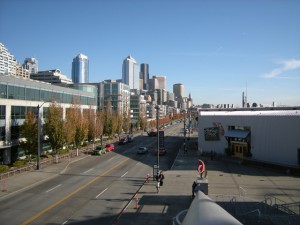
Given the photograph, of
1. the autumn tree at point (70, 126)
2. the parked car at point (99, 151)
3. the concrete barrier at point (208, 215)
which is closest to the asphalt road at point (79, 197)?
the autumn tree at point (70, 126)

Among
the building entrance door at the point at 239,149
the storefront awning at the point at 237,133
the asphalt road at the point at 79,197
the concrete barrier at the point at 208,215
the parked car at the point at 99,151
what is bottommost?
the asphalt road at the point at 79,197

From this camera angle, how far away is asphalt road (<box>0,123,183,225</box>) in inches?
790

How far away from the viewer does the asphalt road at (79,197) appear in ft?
65.8

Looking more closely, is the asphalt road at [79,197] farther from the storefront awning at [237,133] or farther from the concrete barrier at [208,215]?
the storefront awning at [237,133]

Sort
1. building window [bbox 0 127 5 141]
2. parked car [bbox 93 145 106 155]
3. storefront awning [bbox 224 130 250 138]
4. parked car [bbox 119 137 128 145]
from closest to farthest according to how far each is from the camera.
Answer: building window [bbox 0 127 5 141], storefront awning [bbox 224 130 250 138], parked car [bbox 93 145 106 155], parked car [bbox 119 137 128 145]

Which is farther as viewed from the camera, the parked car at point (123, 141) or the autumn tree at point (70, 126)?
the parked car at point (123, 141)

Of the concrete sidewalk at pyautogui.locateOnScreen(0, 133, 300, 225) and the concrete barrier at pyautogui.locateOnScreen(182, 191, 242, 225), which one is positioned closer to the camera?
the concrete barrier at pyautogui.locateOnScreen(182, 191, 242, 225)

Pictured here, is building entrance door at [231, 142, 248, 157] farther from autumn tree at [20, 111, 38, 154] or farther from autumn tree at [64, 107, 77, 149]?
autumn tree at [20, 111, 38, 154]

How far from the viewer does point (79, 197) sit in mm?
24906

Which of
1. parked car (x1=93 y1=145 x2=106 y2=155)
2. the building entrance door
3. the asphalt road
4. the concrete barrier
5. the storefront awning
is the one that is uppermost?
the storefront awning

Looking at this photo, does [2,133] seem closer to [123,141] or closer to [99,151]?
[99,151]

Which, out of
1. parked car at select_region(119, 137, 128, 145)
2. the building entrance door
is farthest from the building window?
the building entrance door

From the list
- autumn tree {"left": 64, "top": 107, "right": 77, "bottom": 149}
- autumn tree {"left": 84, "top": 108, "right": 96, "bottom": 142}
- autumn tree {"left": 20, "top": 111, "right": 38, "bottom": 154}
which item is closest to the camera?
autumn tree {"left": 20, "top": 111, "right": 38, "bottom": 154}

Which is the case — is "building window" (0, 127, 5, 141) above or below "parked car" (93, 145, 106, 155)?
above
